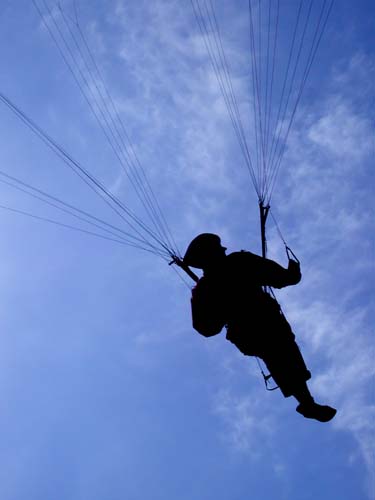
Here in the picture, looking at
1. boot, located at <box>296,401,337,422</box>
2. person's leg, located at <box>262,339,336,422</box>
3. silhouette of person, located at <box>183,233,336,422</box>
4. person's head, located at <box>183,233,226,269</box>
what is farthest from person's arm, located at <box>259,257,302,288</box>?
boot, located at <box>296,401,337,422</box>

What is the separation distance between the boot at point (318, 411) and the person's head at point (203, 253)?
9.02ft

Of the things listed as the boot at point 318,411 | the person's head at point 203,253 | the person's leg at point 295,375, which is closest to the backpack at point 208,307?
the person's head at point 203,253

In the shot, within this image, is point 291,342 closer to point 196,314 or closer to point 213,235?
point 196,314

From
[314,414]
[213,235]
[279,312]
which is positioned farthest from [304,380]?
[213,235]

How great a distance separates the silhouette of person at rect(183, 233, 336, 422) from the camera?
229 inches

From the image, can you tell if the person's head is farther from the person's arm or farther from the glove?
the glove

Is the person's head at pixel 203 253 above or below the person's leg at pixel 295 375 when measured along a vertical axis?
above

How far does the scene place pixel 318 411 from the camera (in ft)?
19.4

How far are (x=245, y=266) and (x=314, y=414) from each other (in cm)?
261

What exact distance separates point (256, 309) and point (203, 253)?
1.25 metres

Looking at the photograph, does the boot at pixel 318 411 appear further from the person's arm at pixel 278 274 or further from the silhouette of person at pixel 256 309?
the person's arm at pixel 278 274

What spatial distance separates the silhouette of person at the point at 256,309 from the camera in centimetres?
582

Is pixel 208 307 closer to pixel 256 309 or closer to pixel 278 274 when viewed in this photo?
pixel 256 309

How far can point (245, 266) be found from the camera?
6.05 meters
